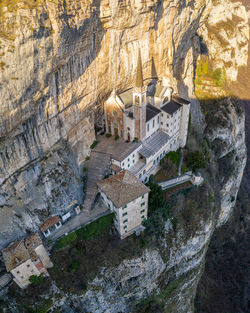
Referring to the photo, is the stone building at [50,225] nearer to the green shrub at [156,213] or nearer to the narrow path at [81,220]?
the narrow path at [81,220]

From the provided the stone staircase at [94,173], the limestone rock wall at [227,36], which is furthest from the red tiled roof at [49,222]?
the limestone rock wall at [227,36]

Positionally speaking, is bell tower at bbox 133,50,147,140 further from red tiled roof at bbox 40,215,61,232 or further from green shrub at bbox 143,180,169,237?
→ red tiled roof at bbox 40,215,61,232

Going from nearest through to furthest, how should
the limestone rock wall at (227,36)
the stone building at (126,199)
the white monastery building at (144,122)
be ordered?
the stone building at (126,199)
the white monastery building at (144,122)
the limestone rock wall at (227,36)

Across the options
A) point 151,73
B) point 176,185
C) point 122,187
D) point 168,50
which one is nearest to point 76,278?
point 122,187

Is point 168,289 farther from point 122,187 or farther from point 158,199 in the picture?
point 122,187

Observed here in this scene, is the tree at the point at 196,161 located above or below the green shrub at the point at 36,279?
above

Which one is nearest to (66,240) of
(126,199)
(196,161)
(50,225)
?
(50,225)
